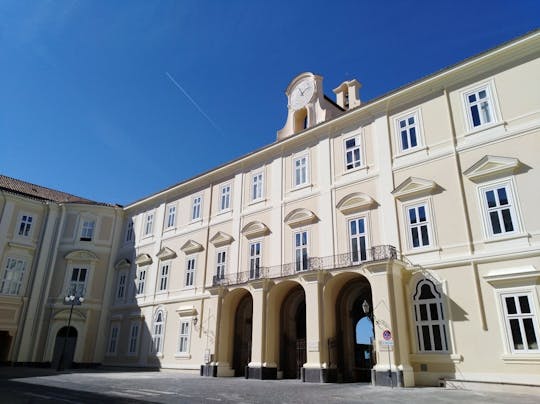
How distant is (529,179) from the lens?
14.8 meters

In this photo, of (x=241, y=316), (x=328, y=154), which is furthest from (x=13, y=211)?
(x=328, y=154)

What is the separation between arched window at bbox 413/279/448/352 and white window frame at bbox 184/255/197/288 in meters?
13.8

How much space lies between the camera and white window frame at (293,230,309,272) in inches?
799

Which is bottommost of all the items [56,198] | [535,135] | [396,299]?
[396,299]

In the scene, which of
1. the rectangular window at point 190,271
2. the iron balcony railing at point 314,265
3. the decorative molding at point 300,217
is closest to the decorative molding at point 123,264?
the rectangular window at point 190,271

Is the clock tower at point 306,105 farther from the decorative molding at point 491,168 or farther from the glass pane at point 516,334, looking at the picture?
the glass pane at point 516,334

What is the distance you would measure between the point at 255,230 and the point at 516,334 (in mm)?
13050

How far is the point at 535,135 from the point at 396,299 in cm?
766

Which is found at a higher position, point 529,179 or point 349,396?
point 529,179

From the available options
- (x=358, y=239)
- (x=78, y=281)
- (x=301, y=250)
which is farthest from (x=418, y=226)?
(x=78, y=281)

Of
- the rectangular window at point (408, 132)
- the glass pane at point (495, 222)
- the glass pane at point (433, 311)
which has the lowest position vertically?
the glass pane at point (433, 311)

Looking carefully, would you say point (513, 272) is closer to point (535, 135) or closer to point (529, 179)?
point (529, 179)

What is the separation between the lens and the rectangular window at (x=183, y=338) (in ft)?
79.2

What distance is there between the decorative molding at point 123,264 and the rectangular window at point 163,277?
153 inches
